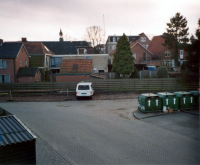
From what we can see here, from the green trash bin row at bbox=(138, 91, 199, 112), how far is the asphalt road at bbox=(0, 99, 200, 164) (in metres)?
1.09

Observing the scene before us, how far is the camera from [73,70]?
35.7m

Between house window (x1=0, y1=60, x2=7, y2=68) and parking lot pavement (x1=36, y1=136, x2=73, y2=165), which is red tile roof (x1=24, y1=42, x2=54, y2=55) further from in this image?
parking lot pavement (x1=36, y1=136, x2=73, y2=165)

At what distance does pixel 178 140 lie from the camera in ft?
30.4

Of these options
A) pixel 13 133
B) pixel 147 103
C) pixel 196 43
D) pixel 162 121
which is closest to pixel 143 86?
pixel 196 43

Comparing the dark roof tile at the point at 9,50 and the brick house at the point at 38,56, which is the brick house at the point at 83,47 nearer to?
the brick house at the point at 38,56

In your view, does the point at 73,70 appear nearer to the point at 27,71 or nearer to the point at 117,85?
the point at 27,71

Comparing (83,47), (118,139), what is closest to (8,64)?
(118,139)

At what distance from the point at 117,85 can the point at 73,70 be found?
10332 millimetres

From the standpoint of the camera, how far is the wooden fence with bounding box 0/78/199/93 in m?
28.0

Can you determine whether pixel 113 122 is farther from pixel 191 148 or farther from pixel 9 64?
pixel 9 64

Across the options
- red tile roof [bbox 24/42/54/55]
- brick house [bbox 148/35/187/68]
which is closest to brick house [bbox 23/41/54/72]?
red tile roof [bbox 24/42/54/55]

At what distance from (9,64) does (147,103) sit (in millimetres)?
26179

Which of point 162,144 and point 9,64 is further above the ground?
point 9,64

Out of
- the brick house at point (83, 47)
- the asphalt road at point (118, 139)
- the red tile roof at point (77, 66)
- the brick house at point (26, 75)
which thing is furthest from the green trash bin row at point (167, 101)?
the brick house at point (83, 47)
